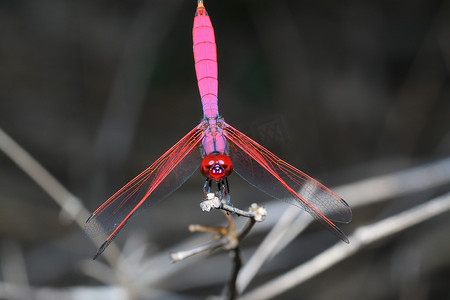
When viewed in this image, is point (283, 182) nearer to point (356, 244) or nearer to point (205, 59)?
point (356, 244)

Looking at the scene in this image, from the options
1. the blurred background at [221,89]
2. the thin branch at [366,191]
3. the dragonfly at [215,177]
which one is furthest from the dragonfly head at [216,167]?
the blurred background at [221,89]

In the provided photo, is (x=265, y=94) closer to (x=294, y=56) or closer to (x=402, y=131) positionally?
(x=294, y=56)

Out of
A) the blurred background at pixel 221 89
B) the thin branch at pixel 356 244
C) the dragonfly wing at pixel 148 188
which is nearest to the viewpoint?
the dragonfly wing at pixel 148 188

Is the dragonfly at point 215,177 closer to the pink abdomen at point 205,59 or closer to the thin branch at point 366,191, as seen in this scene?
the pink abdomen at point 205,59

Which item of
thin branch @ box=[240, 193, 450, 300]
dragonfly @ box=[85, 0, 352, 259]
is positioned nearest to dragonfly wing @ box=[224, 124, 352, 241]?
dragonfly @ box=[85, 0, 352, 259]

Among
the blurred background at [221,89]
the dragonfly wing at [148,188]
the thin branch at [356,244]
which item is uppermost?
the blurred background at [221,89]

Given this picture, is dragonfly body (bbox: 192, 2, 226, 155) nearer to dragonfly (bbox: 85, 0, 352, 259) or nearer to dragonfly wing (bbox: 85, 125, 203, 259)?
dragonfly (bbox: 85, 0, 352, 259)

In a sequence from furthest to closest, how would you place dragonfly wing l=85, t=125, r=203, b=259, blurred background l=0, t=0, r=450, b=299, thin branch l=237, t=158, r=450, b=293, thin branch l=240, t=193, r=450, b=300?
1. blurred background l=0, t=0, r=450, b=299
2. thin branch l=237, t=158, r=450, b=293
3. thin branch l=240, t=193, r=450, b=300
4. dragonfly wing l=85, t=125, r=203, b=259

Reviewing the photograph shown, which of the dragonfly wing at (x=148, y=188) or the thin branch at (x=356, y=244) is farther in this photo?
the thin branch at (x=356, y=244)
